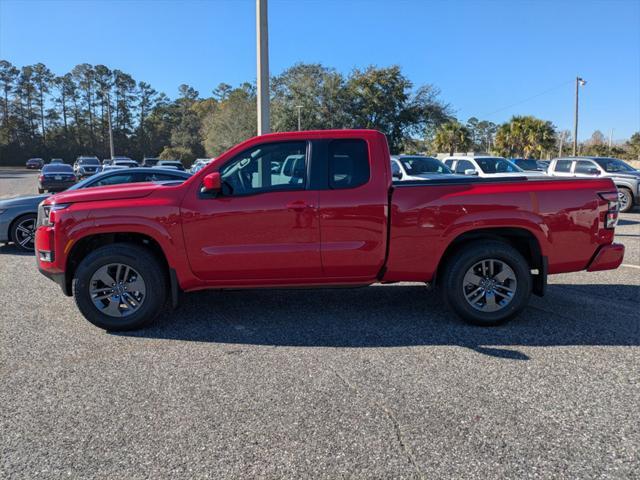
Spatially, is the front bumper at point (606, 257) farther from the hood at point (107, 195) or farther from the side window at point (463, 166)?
the side window at point (463, 166)

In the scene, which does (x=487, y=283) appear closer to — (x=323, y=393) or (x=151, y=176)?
(x=323, y=393)

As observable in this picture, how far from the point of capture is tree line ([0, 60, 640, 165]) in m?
41.7

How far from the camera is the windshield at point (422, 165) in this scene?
554 inches

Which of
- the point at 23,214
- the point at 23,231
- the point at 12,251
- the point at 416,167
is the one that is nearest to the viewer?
the point at 23,214

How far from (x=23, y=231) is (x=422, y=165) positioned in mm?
10106

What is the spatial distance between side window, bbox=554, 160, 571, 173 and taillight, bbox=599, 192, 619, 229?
1239 centimetres

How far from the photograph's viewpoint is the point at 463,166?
54.5 ft

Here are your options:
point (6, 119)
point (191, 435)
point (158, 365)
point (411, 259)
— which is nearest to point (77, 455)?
point (191, 435)

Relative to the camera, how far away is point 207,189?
188 inches

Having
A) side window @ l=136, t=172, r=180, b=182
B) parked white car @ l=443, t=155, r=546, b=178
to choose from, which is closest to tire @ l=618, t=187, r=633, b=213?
parked white car @ l=443, t=155, r=546, b=178

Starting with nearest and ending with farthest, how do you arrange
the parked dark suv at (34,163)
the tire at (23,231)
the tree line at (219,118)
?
the tire at (23,231) → the tree line at (219,118) → the parked dark suv at (34,163)

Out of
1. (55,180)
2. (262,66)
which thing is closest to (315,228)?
(262,66)

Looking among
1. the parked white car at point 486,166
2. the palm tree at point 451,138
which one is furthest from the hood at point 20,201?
the palm tree at point 451,138

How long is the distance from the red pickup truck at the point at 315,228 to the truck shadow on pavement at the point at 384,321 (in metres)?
0.36
